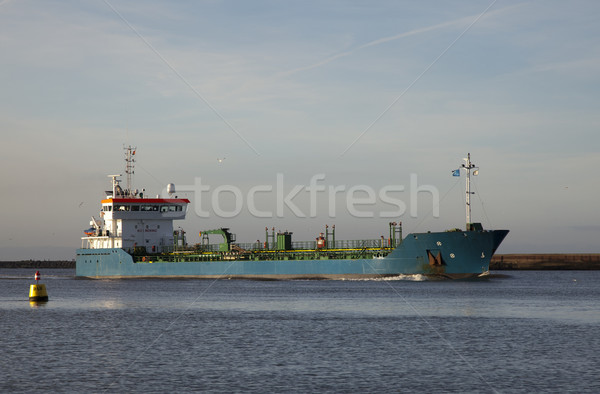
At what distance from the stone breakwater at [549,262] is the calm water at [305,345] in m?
78.4

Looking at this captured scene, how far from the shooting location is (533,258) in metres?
124

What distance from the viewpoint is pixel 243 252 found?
69.3 m

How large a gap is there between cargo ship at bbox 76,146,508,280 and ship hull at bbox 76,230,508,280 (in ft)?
0.26

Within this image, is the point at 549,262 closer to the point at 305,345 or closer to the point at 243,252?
the point at 243,252

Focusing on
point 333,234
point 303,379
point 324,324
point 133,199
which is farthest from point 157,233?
point 303,379

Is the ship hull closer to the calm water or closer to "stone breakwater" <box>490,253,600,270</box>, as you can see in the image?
the calm water

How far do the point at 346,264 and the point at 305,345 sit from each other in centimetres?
3587

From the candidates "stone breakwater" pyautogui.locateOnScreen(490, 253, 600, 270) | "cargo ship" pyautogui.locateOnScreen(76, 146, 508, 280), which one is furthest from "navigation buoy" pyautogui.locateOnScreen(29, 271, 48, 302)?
"stone breakwater" pyautogui.locateOnScreen(490, 253, 600, 270)

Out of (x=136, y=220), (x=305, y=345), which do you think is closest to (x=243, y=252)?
(x=136, y=220)

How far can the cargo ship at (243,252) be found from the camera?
56141 millimetres

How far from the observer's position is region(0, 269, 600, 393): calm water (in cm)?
1927

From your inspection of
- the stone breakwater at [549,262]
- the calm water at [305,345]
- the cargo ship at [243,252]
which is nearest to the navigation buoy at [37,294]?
the calm water at [305,345]

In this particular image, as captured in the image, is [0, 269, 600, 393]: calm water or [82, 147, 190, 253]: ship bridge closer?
[0, 269, 600, 393]: calm water

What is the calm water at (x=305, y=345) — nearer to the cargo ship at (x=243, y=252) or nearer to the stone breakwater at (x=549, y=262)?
the cargo ship at (x=243, y=252)
